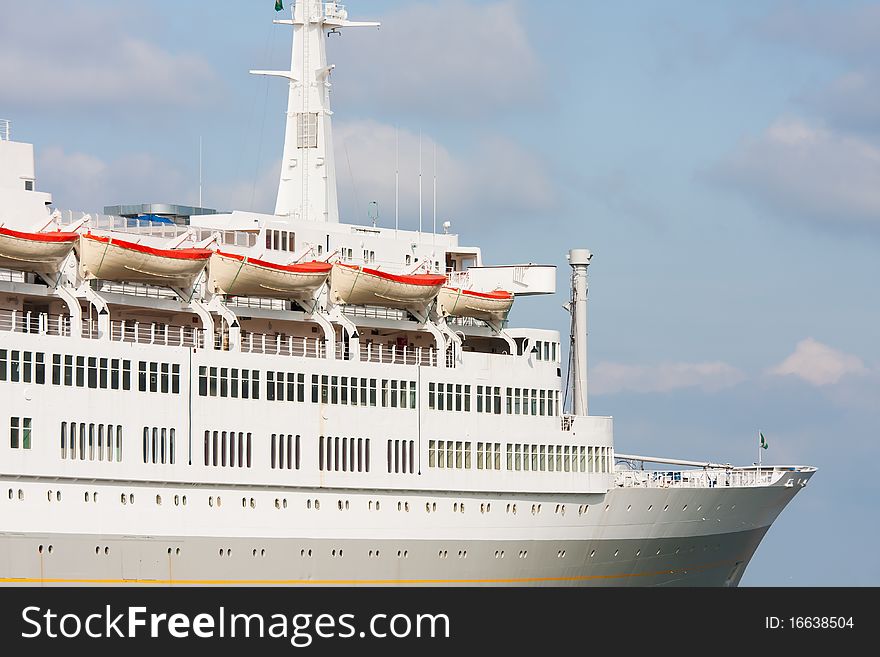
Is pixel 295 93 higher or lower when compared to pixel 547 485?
higher

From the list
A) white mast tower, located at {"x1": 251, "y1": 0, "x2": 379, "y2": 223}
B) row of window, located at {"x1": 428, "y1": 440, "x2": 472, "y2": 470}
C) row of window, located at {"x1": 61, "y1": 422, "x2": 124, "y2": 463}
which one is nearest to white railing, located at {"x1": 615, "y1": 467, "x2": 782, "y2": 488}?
row of window, located at {"x1": 428, "y1": 440, "x2": 472, "y2": 470}

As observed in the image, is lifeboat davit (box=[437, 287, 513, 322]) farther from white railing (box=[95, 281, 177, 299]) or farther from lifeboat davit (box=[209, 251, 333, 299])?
white railing (box=[95, 281, 177, 299])

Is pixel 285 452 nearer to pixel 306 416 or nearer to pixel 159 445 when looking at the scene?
pixel 306 416

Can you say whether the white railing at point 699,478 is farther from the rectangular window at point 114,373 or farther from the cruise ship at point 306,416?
the rectangular window at point 114,373

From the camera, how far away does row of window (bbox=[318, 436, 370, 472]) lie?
252 ft

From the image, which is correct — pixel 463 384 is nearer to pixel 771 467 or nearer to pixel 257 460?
pixel 257 460

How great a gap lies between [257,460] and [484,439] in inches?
402

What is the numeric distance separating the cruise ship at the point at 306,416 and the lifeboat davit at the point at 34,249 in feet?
0.28

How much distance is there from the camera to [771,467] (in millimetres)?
92438

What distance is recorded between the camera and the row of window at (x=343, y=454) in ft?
252

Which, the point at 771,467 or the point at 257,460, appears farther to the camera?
the point at 771,467

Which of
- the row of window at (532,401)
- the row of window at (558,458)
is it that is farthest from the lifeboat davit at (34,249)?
the row of window at (558,458)

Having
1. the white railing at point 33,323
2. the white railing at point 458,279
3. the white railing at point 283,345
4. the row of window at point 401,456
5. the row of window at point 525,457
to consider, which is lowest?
the row of window at point 401,456
